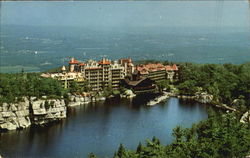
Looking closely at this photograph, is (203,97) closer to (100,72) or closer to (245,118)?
(245,118)

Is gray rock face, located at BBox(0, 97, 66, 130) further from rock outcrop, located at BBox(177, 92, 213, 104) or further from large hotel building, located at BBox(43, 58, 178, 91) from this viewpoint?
rock outcrop, located at BBox(177, 92, 213, 104)

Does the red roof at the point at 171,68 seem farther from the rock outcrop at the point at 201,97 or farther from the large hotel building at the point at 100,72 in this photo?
the rock outcrop at the point at 201,97

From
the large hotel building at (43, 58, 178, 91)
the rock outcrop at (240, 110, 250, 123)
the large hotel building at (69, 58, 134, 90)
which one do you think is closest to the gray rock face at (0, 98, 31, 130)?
the large hotel building at (43, 58, 178, 91)

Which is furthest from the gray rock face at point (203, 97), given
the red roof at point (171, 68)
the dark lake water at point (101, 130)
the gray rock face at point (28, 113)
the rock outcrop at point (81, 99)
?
the gray rock face at point (28, 113)

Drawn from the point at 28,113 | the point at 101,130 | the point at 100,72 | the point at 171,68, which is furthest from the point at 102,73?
the point at 101,130

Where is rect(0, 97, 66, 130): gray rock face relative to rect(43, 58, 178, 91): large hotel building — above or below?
below

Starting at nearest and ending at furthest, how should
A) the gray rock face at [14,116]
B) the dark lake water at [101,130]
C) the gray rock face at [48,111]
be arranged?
the dark lake water at [101,130]
the gray rock face at [14,116]
the gray rock face at [48,111]
